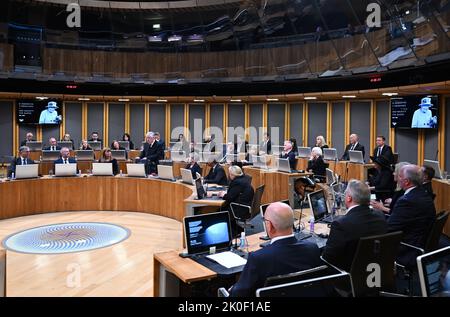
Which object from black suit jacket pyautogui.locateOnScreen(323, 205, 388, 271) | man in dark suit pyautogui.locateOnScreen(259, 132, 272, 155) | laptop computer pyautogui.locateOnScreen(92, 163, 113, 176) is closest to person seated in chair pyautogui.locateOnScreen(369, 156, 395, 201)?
black suit jacket pyautogui.locateOnScreen(323, 205, 388, 271)

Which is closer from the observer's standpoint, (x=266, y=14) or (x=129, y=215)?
(x=129, y=215)

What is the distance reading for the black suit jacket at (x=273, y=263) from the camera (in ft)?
8.50

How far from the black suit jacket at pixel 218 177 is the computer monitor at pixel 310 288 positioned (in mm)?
5710

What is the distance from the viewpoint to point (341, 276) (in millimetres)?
2395

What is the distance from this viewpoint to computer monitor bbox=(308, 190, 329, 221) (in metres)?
4.66

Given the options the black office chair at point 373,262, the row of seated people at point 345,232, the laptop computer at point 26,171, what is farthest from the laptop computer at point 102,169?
the black office chair at point 373,262

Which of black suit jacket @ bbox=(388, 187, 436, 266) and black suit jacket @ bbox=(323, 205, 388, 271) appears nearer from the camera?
black suit jacket @ bbox=(323, 205, 388, 271)

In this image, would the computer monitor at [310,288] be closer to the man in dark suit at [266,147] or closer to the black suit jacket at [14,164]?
the black suit jacket at [14,164]

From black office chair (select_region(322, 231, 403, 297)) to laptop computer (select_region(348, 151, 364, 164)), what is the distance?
739 centimetres

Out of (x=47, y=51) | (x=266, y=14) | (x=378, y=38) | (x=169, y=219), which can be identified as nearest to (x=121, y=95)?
(x=47, y=51)

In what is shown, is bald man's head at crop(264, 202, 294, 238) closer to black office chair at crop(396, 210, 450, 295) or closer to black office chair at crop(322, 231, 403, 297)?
black office chair at crop(322, 231, 403, 297)

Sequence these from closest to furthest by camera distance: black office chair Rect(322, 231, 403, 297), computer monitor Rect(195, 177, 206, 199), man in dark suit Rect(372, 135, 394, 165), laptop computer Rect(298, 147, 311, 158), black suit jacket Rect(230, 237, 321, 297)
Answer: black suit jacket Rect(230, 237, 321, 297)
black office chair Rect(322, 231, 403, 297)
computer monitor Rect(195, 177, 206, 199)
man in dark suit Rect(372, 135, 394, 165)
laptop computer Rect(298, 147, 311, 158)

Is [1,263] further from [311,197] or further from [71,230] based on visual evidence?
[71,230]

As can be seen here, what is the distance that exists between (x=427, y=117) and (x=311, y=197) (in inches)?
293
